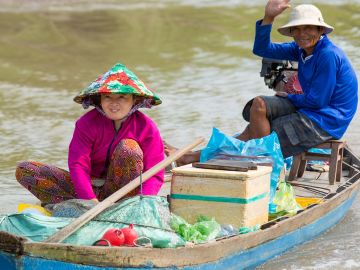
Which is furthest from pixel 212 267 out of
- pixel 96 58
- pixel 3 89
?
pixel 96 58

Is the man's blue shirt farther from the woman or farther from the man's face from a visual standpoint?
the woman

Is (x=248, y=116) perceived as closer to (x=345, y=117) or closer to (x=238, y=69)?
(x=345, y=117)

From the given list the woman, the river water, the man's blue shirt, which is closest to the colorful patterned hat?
the woman

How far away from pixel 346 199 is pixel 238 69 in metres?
7.64

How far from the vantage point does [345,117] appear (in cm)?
700

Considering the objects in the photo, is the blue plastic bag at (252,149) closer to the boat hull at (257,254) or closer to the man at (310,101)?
the boat hull at (257,254)

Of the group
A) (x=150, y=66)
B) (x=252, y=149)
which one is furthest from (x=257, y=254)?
(x=150, y=66)

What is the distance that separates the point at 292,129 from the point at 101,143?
1753mm

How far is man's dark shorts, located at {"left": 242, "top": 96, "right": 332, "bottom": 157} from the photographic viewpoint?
695 cm

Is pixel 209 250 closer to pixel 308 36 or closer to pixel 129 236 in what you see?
pixel 129 236

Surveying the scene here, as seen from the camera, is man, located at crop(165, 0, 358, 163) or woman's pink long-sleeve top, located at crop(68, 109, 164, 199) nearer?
woman's pink long-sleeve top, located at crop(68, 109, 164, 199)

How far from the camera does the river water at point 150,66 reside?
30.5ft

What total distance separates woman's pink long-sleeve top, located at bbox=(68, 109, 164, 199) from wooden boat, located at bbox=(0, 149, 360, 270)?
0.68 meters

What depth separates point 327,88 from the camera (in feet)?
22.5
